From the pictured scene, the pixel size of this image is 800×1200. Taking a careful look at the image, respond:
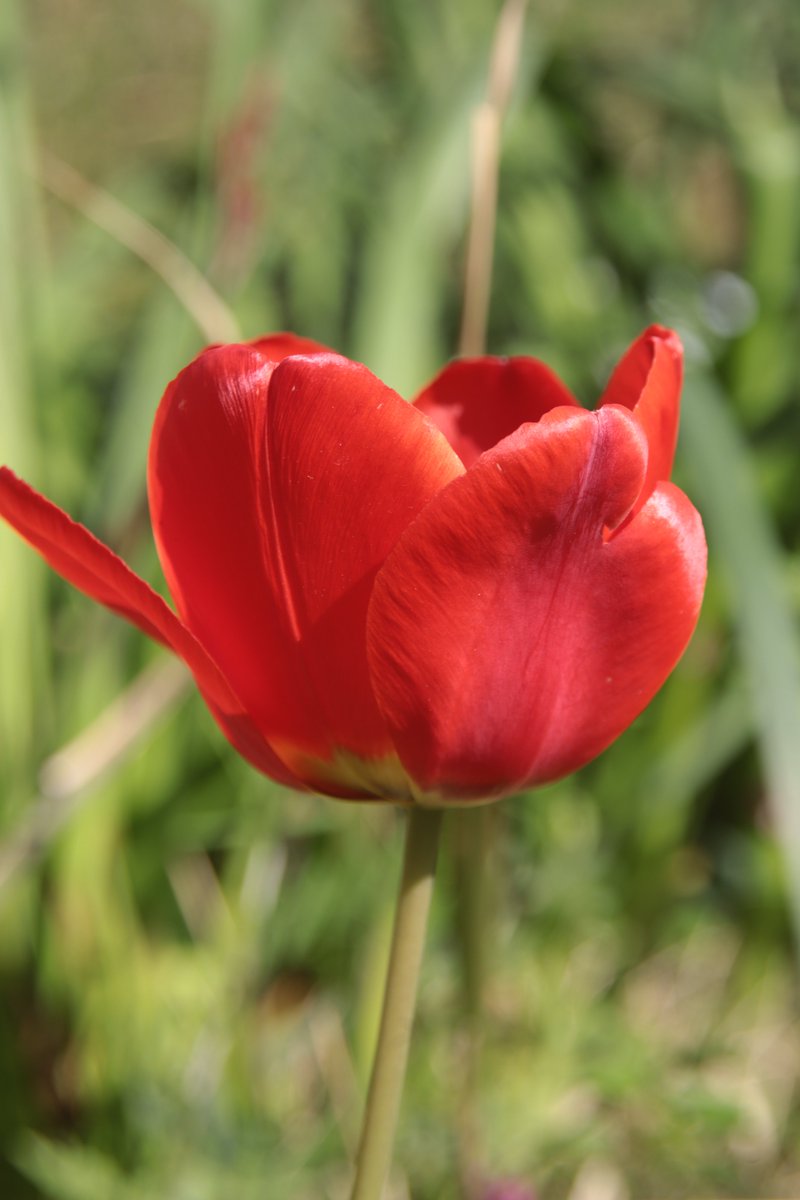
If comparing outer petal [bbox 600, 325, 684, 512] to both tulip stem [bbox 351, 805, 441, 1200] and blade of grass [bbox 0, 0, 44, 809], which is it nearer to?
tulip stem [bbox 351, 805, 441, 1200]

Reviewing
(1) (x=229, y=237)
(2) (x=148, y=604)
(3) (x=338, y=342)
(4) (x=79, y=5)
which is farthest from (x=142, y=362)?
(4) (x=79, y=5)

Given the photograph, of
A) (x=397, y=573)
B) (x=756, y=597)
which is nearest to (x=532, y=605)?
(x=397, y=573)

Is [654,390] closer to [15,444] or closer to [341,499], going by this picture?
[341,499]

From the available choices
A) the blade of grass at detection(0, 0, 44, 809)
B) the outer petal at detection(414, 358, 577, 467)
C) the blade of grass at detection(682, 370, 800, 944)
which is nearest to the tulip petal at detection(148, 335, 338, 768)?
the outer petal at detection(414, 358, 577, 467)

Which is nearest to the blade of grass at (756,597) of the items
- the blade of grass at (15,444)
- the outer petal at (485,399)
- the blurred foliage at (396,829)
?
the blurred foliage at (396,829)

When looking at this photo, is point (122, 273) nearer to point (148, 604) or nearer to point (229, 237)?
point (229, 237)

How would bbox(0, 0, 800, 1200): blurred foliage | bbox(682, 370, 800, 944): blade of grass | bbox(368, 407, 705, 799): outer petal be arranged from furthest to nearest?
bbox(0, 0, 800, 1200): blurred foliage, bbox(682, 370, 800, 944): blade of grass, bbox(368, 407, 705, 799): outer petal

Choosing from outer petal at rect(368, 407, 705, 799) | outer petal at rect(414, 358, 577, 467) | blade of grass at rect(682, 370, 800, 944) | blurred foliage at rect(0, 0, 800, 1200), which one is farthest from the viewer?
blurred foliage at rect(0, 0, 800, 1200)

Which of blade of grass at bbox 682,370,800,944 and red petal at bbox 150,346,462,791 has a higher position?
red petal at bbox 150,346,462,791
